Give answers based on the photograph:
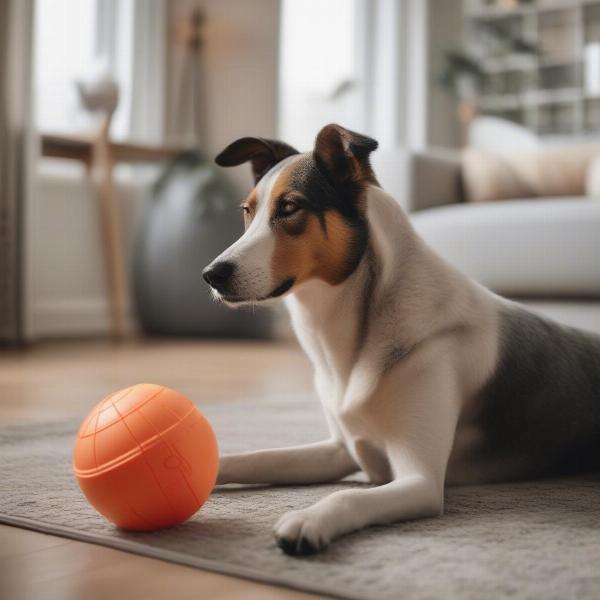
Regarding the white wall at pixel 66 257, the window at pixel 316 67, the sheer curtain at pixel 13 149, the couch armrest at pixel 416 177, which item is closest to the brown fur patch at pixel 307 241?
the couch armrest at pixel 416 177

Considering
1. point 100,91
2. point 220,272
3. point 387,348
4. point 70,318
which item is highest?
point 100,91

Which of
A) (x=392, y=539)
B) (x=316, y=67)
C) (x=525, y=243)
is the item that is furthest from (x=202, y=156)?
(x=392, y=539)

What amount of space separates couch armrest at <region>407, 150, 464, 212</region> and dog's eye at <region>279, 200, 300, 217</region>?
2158 mm

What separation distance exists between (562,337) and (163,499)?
32.5 inches

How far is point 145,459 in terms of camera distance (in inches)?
47.0

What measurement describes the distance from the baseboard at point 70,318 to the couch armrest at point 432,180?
80.9 inches

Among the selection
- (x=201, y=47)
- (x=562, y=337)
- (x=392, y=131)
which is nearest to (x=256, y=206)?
(x=562, y=337)

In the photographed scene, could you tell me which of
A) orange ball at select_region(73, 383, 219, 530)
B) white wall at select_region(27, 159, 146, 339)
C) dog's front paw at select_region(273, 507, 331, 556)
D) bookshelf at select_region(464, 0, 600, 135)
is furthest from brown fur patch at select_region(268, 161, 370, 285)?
bookshelf at select_region(464, 0, 600, 135)

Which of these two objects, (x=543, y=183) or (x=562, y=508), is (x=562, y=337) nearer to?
(x=562, y=508)

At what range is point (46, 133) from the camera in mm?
4457

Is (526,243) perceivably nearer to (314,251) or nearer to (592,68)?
(314,251)

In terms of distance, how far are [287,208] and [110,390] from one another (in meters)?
1.47

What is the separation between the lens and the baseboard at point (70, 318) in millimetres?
4582

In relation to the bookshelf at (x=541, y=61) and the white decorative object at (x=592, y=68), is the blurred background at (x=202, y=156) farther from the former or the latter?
the white decorative object at (x=592, y=68)
